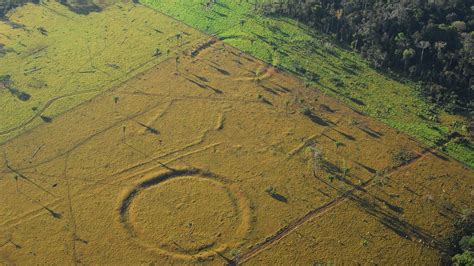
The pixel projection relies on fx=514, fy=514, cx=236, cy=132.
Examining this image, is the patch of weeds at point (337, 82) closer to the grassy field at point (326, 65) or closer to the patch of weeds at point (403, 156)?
the grassy field at point (326, 65)

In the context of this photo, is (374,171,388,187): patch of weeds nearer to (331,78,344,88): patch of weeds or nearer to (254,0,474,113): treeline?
(254,0,474,113): treeline

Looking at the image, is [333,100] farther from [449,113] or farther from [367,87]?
[449,113]

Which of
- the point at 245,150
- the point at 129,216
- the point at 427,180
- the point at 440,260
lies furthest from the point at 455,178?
the point at 129,216

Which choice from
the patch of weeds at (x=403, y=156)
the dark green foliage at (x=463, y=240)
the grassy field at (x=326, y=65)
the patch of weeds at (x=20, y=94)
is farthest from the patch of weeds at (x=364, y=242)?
the patch of weeds at (x=20, y=94)

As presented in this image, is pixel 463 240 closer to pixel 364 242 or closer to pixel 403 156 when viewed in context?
pixel 364 242

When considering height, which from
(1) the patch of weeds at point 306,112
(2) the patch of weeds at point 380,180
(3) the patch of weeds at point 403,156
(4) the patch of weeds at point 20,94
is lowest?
(4) the patch of weeds at point 20,94

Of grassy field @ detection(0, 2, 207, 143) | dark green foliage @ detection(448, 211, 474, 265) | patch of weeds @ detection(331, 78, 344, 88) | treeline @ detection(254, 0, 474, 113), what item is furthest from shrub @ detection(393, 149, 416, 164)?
grassy field @ detection(0, 2, 207, 143)
